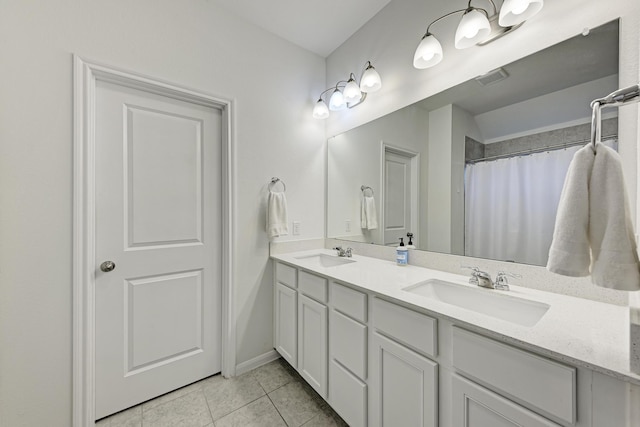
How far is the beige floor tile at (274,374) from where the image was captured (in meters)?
1.75

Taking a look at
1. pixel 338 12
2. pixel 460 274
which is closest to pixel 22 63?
pixel 338 12

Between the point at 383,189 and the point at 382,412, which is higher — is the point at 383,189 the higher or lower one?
the higher one

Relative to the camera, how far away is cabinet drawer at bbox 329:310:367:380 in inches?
47.4

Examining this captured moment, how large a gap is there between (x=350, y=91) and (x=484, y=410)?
198 centimetres

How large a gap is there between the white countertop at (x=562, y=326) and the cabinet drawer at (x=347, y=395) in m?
0.50

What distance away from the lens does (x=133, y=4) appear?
58.6 inches

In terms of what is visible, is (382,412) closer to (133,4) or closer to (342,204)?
(342,204)

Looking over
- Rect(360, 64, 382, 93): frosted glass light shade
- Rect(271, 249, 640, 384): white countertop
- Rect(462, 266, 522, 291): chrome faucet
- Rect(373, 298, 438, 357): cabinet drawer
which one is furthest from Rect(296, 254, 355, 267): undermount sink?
Rect(360, 64, 382, 93): frosted glass light shade

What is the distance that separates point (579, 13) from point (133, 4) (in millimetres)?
2268

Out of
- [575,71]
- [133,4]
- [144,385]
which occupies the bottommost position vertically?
[144,385]

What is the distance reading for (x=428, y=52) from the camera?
1.39 m

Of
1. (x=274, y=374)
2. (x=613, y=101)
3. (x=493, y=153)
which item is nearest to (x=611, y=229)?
(x=613, y=101)

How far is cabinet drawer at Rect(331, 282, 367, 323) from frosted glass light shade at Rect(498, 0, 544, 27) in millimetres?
1400

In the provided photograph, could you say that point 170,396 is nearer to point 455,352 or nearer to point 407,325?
point 407,325
